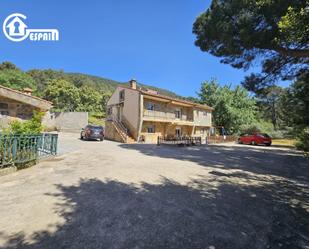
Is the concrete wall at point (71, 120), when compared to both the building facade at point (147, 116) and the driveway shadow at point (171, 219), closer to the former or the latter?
the building facade at point (147, 116)

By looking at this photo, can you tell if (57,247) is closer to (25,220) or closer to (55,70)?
(25,220)

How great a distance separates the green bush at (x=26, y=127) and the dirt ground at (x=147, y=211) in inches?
62.5

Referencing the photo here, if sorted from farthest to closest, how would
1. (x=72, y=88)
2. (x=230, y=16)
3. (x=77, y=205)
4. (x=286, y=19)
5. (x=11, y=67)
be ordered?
(x=11, y=67) → (x=72, y=88) → (x=230, y=16) → (x=286, y=19) → (x=77, y=205)

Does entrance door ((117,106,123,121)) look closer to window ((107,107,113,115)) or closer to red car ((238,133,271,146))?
window ((107,107,113,115))

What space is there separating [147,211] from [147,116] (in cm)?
2288

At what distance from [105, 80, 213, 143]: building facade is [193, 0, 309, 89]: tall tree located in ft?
44.4

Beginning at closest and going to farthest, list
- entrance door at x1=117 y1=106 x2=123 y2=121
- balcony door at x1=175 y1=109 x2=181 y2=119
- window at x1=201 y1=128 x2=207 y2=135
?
entrance door at x1=117 y1=106 x2=123 y2=121 → balcony door at x1=175 y1=109 x2=181 y2=119 → window at x1=201 y1=128 x2=207 y2=135

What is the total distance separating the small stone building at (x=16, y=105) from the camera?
16891 mm

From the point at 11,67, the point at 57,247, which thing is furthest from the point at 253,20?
the point at 11,67

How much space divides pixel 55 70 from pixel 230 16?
2845 inches

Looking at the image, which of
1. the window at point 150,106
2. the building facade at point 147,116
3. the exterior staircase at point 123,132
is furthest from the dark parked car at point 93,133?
the window at point 150,106

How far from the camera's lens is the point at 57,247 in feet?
10.3

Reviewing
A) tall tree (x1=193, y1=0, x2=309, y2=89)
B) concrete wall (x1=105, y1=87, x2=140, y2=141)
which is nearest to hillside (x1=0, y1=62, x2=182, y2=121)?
concrete wall (x1=105, y1=87, x2=140, y2=141)

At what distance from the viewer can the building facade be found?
26594 mm
